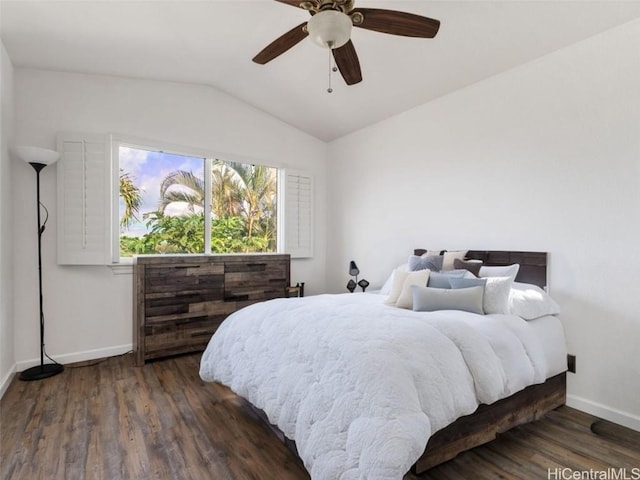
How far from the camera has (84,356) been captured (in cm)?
323

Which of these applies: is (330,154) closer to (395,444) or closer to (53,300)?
(53,300)

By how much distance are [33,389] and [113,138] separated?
7.41ft

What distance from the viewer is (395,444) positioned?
4.00ft

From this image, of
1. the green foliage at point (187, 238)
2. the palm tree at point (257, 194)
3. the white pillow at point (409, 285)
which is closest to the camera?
the white pillow at point (409, 285)

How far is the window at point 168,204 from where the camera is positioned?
10.4 feet

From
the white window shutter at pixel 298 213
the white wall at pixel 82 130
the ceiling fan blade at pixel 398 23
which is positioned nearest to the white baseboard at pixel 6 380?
the white wall at pixel 82 130

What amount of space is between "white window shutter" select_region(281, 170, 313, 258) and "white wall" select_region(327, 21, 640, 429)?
154 cm

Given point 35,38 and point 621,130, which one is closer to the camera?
point 621,130

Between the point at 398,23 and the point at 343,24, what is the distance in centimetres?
A: 38

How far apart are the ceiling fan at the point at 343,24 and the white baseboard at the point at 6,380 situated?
10.0ft

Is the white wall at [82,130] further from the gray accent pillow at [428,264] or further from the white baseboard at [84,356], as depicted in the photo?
the gray accent pillow at [428,264]

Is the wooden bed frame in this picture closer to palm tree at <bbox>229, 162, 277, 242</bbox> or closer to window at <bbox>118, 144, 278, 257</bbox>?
window at <bbox>118, 144, 278, 257</bbox>

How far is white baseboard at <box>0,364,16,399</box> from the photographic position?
2477mm

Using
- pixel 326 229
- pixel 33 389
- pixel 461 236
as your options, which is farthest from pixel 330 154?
pixel 33 389
